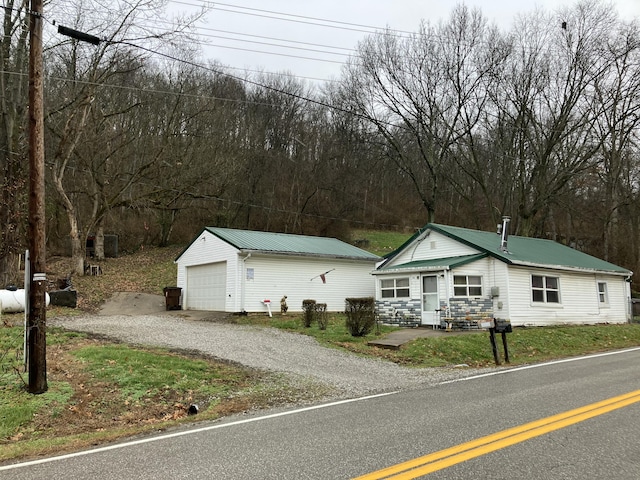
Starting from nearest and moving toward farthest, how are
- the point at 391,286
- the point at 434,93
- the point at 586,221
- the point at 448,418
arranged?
the point at 448,418
the point at 391,286
the point at 434,93
the point at 586,221

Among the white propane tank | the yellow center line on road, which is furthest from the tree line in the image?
the yellow center line on road

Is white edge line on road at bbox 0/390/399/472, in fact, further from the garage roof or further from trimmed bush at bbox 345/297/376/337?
the garage roof

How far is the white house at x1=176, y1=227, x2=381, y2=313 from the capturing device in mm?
21031

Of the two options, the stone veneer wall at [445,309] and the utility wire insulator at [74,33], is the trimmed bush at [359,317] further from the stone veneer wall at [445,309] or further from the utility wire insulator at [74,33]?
the utility wire insulator at [74,33]

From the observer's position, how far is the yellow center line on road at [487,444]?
Result: 448 cm

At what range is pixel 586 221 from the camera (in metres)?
39.2

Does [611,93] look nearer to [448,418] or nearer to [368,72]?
[368,72]

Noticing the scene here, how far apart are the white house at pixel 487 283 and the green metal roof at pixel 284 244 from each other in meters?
2.76

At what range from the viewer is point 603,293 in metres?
22.7

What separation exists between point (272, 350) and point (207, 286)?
1097 centimetres

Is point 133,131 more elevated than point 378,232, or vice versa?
point 133,131

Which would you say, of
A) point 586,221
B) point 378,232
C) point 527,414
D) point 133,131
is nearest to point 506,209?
point 586,221

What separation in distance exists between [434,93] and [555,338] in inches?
775

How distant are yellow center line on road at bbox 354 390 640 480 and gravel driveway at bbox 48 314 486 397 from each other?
302 centimetres
